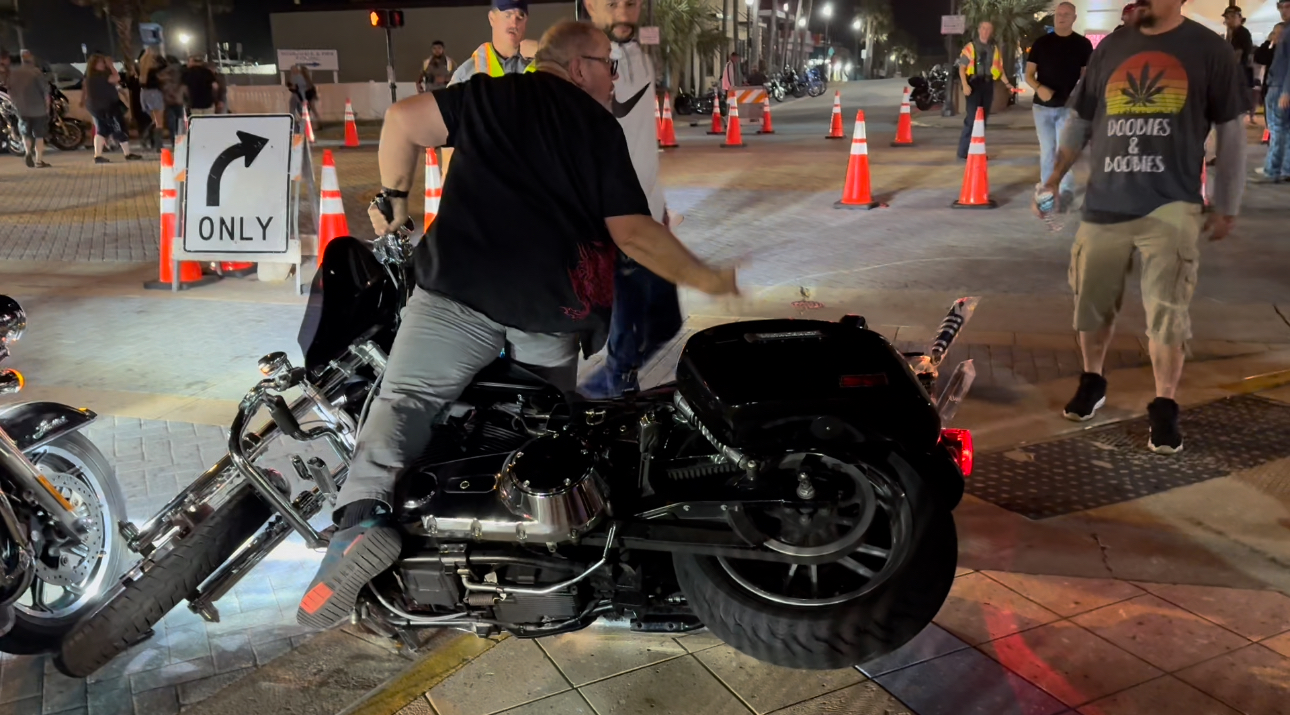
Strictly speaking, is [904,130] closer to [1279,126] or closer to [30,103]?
[1279,126]

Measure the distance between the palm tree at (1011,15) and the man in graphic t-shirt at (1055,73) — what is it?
27.5 meters

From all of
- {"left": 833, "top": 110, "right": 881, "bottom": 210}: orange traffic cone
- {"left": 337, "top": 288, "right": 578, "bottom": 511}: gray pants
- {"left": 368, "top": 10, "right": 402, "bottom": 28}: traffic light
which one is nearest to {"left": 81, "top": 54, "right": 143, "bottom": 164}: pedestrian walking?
{"left": 368, "top": 10, "right": 402, "bottom": 28}: traffic light

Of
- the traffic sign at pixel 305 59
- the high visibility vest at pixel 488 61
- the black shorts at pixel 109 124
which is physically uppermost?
the traffic sign at pixel 305 59

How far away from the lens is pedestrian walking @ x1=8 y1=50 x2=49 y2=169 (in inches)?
651

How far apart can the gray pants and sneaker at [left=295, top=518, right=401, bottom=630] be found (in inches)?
3.9

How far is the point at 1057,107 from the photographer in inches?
378

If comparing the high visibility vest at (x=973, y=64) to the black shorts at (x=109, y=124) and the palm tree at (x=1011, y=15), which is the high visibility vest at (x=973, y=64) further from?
the palm tree at (x=1011, y=15)

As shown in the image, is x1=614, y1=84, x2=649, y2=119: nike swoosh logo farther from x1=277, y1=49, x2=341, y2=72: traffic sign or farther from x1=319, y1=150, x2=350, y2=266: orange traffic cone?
x1=277, y1=49, x2=341, y2=72: traffic sign

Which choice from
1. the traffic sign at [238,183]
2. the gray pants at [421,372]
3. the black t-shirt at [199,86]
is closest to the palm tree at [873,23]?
the black t-shirt at [199,86]

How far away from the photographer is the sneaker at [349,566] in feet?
8.00

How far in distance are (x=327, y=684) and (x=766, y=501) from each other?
140 centimetres

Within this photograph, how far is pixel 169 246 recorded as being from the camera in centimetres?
784

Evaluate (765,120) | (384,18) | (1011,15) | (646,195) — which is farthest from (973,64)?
(1011,15)

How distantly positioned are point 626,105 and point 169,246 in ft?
16.8
